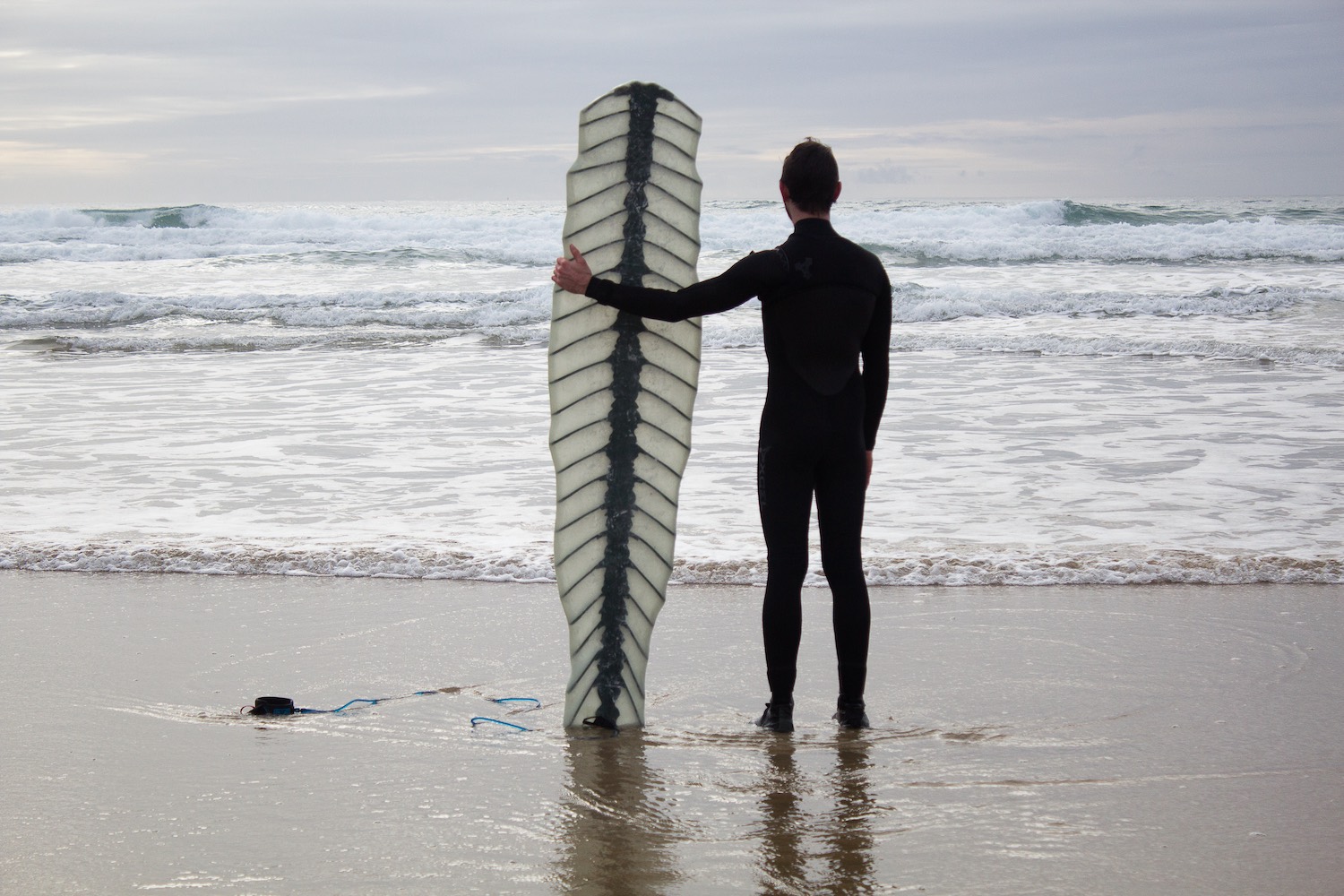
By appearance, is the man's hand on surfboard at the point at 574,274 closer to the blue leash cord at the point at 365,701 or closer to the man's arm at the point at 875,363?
the man's arm at the point at 875,363

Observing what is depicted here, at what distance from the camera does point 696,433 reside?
26.6 feet

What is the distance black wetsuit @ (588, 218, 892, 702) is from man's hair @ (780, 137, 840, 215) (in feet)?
0.15

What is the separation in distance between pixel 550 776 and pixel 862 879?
2.85ft

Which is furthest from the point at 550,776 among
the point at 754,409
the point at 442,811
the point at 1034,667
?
the point at 754,409

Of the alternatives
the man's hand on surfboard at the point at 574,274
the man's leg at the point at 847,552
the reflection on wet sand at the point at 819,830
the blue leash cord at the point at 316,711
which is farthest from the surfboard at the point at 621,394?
the reflection on wet sand at the point at 819,830

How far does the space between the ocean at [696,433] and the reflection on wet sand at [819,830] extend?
6.32 feet

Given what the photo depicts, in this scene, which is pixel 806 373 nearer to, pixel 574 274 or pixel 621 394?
pixel 621 394

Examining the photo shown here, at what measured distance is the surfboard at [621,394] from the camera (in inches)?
123

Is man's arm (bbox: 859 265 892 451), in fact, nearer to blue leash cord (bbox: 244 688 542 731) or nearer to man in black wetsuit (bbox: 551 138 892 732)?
man in black wetsuit (bbox: 551 138 892 732)

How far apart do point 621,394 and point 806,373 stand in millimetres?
521

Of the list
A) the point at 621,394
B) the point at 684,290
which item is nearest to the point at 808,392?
the point at 684,290

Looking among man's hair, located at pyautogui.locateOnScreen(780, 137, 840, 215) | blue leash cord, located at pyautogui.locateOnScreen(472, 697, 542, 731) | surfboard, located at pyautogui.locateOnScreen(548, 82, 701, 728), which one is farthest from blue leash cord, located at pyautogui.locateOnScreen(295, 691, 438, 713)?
man's hair, located at pyautogui.locateOnScreen(780, 137, 840, 215)

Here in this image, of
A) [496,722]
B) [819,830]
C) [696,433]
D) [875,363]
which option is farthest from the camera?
[696,433]

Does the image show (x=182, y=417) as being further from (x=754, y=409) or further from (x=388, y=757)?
(x=388, y=757)
